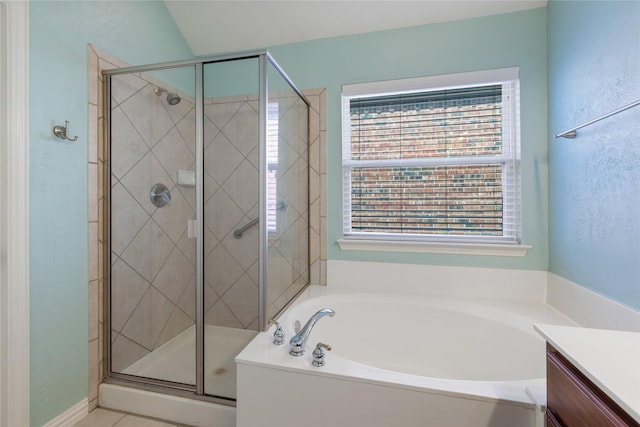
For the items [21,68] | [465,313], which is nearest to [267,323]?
[465,313]

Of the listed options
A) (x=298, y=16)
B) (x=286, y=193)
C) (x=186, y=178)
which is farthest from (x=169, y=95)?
(x=298, y=16)

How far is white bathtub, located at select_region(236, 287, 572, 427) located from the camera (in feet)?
3.35

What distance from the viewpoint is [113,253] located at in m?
1.69

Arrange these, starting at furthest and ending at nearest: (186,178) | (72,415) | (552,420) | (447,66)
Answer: (447,66) < (186,178) < (72,415) < (552,420)

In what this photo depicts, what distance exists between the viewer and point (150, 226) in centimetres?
177

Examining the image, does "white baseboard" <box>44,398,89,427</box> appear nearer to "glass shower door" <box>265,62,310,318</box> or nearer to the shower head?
"glass shower door" <box>265,62,310,318</box>

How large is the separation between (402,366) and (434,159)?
52.4 inches

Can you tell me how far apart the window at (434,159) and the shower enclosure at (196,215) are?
572 millimetres

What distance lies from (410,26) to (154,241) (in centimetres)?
215

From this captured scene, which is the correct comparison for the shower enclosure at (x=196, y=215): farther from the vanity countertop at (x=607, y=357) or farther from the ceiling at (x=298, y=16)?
the vanity countertop at (x=607, y=357)

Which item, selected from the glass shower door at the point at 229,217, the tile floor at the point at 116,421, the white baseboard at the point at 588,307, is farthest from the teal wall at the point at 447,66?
the tile floor at the point at 116,421

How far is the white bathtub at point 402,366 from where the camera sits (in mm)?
1022

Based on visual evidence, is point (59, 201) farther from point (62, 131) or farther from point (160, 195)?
point (160, 195)

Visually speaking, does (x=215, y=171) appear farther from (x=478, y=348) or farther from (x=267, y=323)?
(x=478, y=348)
